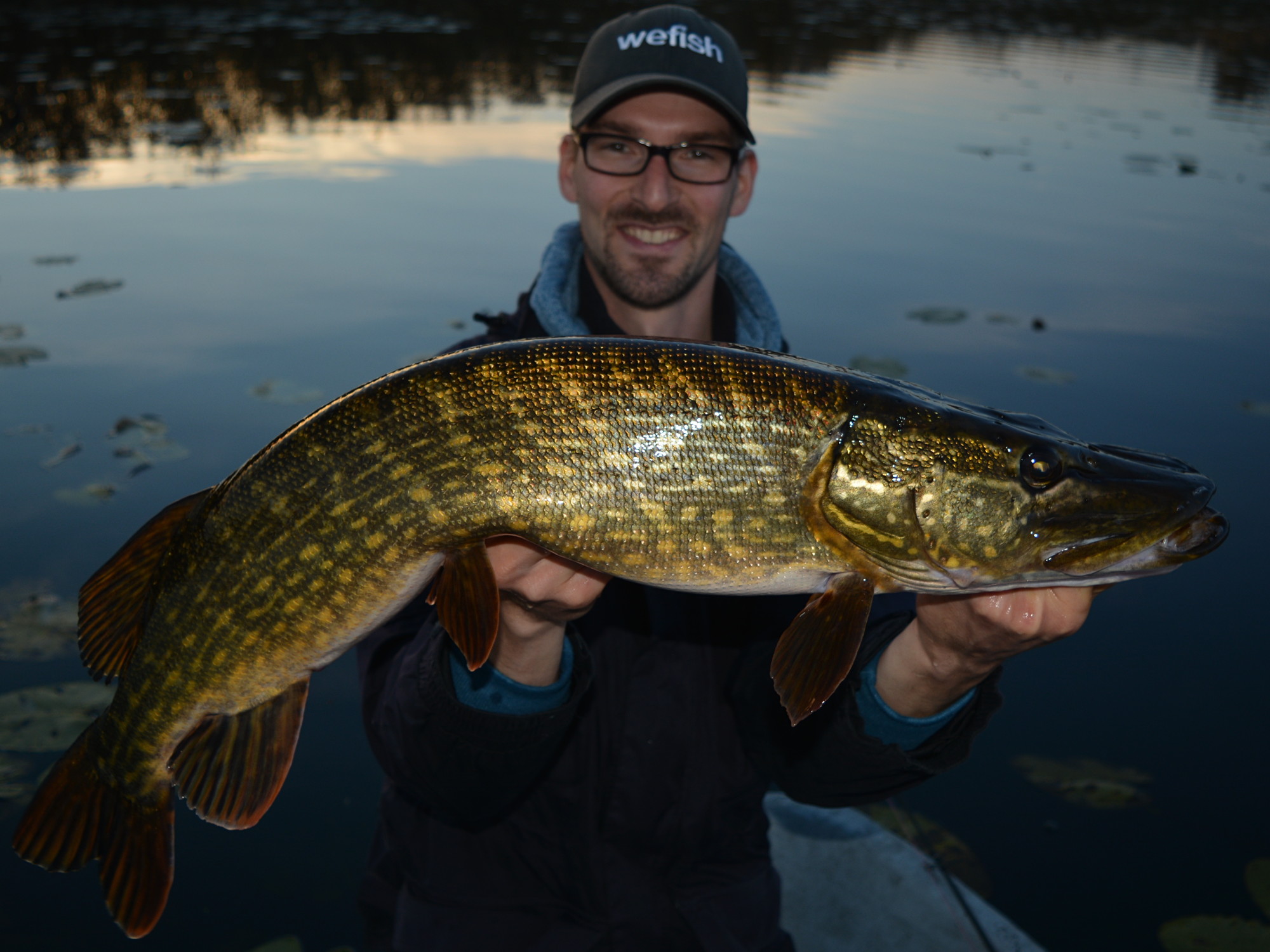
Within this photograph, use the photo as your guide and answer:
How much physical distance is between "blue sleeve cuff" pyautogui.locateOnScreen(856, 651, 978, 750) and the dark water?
1.39m

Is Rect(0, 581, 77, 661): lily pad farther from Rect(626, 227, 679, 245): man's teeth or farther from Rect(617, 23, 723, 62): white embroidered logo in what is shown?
Rect(617, 23, 723, 62): white embroidered logo

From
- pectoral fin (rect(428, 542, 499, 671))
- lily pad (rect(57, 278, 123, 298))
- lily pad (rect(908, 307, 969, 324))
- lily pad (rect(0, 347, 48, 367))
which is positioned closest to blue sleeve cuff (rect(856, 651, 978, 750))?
pectoral fin (rect(428, 542, 499, 671))

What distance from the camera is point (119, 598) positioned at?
5.51 feet

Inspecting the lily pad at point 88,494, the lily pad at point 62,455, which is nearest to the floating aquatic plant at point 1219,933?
the lily pad at point 88,494

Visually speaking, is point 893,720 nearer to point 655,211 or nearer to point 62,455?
point 655,211

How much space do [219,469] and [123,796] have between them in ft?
10.4

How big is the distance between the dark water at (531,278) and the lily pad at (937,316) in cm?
9

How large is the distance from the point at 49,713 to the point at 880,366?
4.63m

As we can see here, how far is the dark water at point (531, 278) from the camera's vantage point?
9.73 ft

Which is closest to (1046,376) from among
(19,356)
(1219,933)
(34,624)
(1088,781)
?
(1088,781)

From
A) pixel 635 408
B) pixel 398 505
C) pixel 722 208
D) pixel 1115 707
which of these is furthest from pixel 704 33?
pixel 1115 707

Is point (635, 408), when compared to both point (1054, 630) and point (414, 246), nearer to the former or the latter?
point (1054, 630)

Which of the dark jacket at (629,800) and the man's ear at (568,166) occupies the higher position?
the man's ear at (568,166)

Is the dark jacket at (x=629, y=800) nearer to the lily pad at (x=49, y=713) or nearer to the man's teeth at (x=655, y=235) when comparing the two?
the man's teeth at (x=655, y=235)
